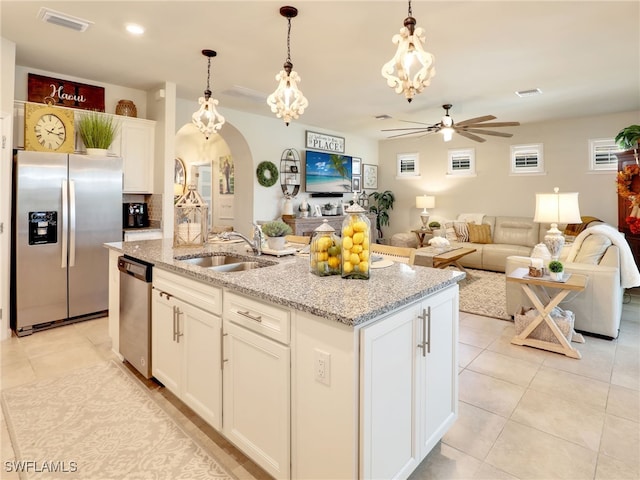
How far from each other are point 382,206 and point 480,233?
8.43ft

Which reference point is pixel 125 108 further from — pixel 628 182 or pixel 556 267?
pixel 628 182

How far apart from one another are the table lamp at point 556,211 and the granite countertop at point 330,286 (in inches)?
83.4

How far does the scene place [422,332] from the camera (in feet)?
5.29

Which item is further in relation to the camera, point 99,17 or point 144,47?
point 144,47

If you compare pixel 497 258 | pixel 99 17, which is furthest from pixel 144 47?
pixel 497 258

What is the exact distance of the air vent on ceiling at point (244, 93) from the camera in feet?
15.3

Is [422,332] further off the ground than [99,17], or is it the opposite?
[99,17]

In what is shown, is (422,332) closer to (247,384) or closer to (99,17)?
(247,384)

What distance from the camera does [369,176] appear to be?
8.66 metres

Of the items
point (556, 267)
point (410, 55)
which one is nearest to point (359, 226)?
point (410, 55)

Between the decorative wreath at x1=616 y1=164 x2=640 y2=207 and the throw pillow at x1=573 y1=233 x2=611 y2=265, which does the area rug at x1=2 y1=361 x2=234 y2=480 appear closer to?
the throw pillow at x1=573 y1=233 x2=611 y2=265

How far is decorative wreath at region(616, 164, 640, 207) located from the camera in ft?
15.6

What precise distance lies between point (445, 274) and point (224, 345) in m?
1.20

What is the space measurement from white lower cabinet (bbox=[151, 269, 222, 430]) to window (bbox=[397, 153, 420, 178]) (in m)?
7.09
